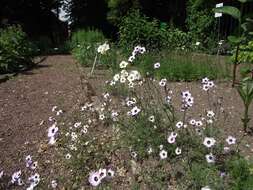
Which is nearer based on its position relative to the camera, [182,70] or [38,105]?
[38,105]

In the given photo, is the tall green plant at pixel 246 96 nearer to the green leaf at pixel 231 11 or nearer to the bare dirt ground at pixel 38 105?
the bare dirt ground at pixel 38 105

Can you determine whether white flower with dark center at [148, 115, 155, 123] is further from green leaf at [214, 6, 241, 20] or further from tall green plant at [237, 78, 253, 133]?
green leaf at [214, 6, 241, 20]

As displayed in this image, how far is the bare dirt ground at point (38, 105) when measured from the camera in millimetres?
5195

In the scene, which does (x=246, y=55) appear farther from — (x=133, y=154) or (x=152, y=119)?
(x=133, y=154)

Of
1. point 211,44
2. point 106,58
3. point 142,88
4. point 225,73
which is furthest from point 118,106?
point 211,44

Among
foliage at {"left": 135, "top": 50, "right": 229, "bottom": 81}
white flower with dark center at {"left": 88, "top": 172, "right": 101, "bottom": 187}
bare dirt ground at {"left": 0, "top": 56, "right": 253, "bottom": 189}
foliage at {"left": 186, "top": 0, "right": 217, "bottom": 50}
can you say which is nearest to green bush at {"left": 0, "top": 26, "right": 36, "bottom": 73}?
bare dirt ground at {"left": 0, "top": 56, "right": 253, "bottom": 189}

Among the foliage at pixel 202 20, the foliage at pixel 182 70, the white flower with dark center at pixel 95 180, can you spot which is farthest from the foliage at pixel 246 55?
the white flower with dark center at pixel 95 180

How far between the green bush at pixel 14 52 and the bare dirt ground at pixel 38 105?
607mm

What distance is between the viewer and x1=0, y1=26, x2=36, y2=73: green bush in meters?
10.5

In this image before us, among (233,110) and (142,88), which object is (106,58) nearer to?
(142,88)

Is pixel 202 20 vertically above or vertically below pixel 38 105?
below

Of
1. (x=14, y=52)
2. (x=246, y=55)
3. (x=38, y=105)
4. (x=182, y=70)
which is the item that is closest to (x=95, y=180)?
(x=38, y=105)

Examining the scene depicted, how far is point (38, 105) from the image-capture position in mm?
7023

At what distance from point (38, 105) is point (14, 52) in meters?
4.22
